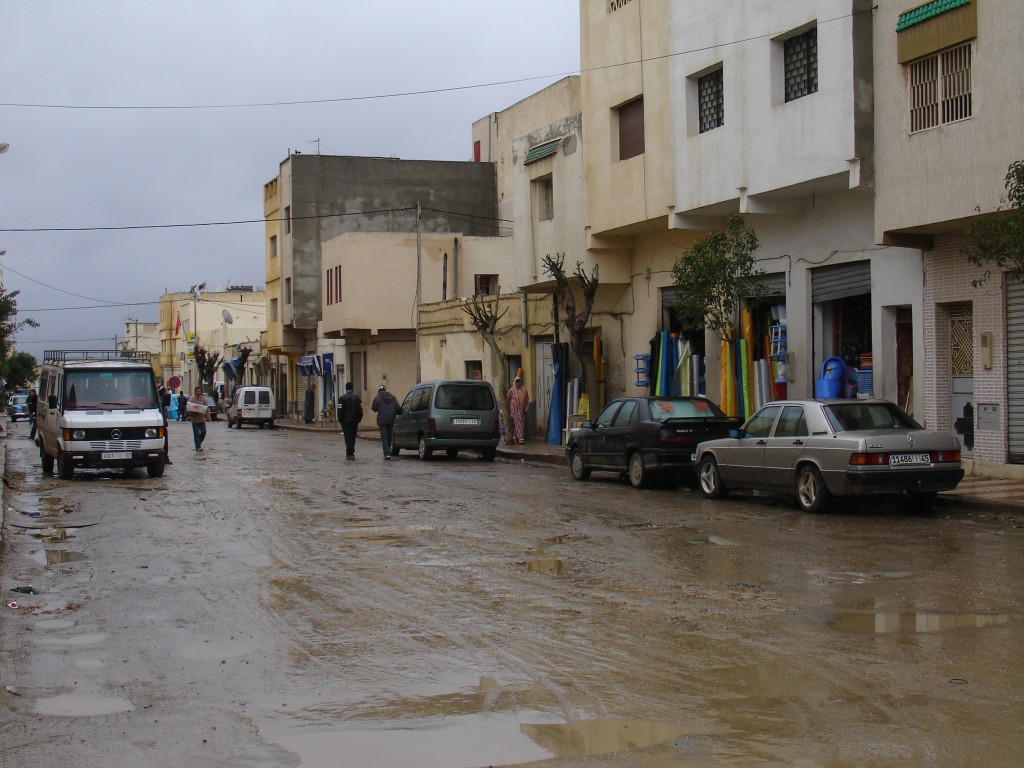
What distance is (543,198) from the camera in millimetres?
30125

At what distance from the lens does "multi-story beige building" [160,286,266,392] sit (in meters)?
86.4

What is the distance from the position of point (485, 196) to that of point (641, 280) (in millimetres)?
28561

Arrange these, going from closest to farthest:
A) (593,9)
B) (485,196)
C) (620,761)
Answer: (620,761) < (593,9) < (485,196)

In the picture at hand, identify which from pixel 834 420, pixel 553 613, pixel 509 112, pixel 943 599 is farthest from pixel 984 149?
pixel 509 112

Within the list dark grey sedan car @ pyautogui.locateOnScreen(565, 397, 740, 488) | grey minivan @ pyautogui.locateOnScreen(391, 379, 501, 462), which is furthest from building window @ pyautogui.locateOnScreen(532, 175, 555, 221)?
dark grey sedan car @ pyautogui.locateOnScreen(565, 397, 740, 488)

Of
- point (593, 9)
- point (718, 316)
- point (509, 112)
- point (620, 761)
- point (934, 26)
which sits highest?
point (509, 112)

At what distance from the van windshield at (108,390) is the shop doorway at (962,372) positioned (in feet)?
47.1

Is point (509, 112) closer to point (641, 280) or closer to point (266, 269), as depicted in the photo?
point (266, 269)

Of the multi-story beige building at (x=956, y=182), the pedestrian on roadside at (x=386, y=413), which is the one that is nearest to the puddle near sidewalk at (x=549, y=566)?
the multi-story beige building at (x=956, y=182)

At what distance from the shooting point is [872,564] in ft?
33.4

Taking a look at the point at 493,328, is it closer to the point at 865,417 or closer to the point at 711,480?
the point at 711,480

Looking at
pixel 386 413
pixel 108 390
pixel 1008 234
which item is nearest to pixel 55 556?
pixel 108 390

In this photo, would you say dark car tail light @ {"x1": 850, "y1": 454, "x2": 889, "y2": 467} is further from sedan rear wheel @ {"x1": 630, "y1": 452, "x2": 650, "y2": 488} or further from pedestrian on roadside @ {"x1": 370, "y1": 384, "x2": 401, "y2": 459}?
pedestrian on roadside @ {"x1": 370, "y1": 384, "x2": 401, "y2": 459}

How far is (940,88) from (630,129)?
9.67 metres
